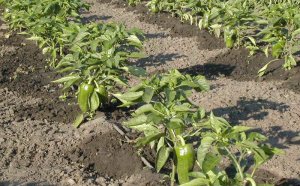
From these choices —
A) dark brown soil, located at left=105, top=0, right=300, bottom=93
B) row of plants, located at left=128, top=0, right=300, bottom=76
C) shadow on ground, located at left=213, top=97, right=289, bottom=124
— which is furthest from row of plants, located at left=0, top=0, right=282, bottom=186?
row of plants, located at left=128, top=0, right=300, bottom=76

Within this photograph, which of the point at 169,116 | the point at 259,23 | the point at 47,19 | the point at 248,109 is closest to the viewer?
the point at 169,116

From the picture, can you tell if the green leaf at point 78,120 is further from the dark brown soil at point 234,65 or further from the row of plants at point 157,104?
the dark brown soil at point 234,65

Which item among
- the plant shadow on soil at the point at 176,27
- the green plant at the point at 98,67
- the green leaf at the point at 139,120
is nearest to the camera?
the green leaf at the point at 139,120

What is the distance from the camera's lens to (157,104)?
315 cm

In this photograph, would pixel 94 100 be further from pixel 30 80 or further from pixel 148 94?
pixel 30 80

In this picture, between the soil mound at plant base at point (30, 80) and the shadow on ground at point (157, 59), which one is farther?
the shadow on ground at point (157, 59)

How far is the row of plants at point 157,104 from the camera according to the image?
8.87 feet

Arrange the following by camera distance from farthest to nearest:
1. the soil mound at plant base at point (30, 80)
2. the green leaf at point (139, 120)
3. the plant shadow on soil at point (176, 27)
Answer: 1. the plant shadow on soil at point (176, 27)
2. the soil mound at plant base at point (30, 80)
3. the green leaf at point (139, 120)

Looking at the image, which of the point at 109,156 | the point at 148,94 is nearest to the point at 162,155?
the point at 148,94

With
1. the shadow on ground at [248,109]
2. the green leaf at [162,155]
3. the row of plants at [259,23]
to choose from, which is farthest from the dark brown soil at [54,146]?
the row of plants at [259,23]

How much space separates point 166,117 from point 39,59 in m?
3.75

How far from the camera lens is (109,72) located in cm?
426

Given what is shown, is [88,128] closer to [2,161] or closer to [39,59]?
[2,161]

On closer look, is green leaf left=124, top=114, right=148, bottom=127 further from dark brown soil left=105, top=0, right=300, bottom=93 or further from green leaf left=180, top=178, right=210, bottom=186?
dark brown soil left=105, top=0, right=300, bottom=93
